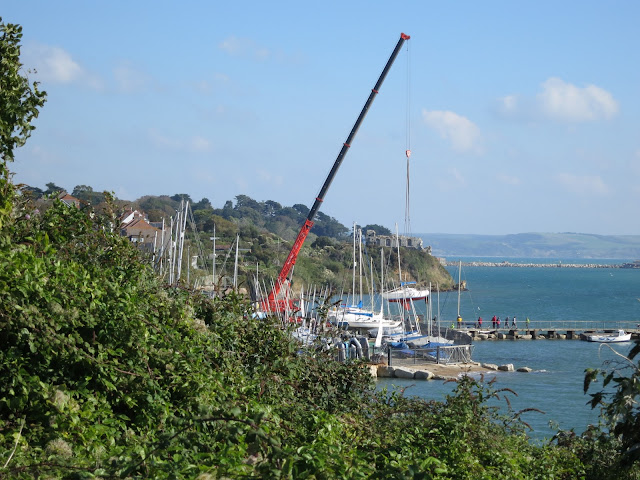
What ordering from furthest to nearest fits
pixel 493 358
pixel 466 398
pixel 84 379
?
pixel 493 358 < pixel 466 398 < pixel 84 379

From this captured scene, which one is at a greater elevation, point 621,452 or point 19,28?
point 19,28

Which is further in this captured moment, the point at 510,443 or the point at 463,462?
the point at 510,443

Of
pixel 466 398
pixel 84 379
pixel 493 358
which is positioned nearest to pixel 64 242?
pixel 84 379

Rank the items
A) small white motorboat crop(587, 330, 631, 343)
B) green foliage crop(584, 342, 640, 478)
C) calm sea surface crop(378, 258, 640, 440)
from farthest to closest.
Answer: small white motorboat crop(587, 330, 631, 343)
calm sea surface crop(378, 258, 640, 440)
green foliage crop(584, 342, 640, 478)

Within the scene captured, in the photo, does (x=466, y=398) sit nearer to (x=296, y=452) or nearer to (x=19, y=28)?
(x=296, y=452)

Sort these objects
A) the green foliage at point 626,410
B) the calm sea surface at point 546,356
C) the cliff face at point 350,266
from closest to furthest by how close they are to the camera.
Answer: the green foliage at point 626,410 → the calm sea surface at point 546,356 → the cliff face at point 350,266

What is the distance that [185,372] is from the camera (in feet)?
24.4

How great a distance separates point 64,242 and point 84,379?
3.42 m

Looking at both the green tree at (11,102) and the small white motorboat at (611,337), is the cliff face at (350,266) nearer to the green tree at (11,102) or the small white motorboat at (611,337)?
the small white motorboat at (611,337)

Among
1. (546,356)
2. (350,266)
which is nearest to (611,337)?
(546,356)

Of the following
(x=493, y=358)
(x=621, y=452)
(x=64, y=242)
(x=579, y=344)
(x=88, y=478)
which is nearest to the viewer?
(x=88, y=478)

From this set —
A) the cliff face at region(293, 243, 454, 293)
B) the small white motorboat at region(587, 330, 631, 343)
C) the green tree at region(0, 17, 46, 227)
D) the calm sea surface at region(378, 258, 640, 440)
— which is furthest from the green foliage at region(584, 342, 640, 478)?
the cliff face at region(293, 243, 454, 293)

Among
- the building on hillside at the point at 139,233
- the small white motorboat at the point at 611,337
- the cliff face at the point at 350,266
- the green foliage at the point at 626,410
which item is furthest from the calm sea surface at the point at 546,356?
the cliff face at the point at 350,266

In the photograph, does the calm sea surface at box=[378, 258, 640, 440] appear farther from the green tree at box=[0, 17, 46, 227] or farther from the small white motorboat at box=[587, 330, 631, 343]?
the green tree at box=[0, 17, 46, 227]
